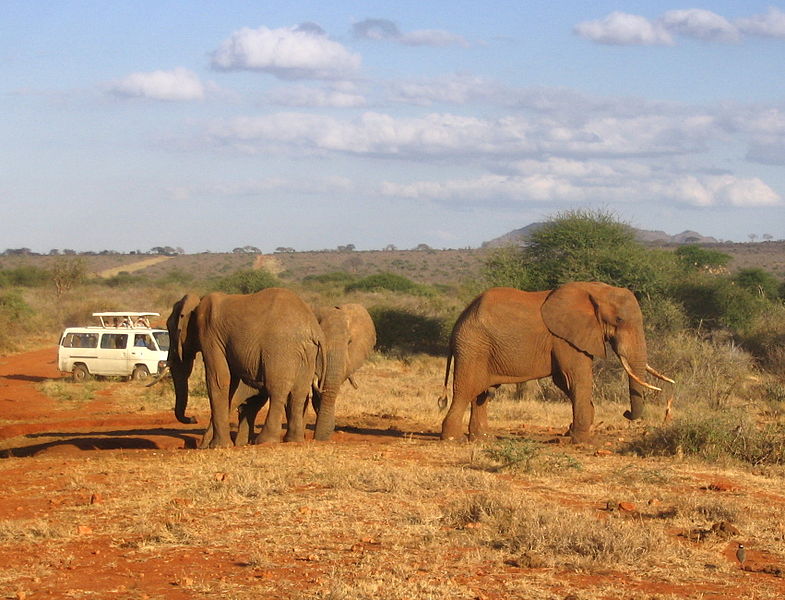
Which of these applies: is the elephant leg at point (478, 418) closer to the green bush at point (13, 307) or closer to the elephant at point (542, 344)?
the elephant at point (542, 344)

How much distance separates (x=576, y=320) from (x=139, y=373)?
15.6m

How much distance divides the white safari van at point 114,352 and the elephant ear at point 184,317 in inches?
509

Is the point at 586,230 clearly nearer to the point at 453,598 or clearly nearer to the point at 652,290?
the point at 652,290

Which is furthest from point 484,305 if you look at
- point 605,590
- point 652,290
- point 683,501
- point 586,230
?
point 586,230

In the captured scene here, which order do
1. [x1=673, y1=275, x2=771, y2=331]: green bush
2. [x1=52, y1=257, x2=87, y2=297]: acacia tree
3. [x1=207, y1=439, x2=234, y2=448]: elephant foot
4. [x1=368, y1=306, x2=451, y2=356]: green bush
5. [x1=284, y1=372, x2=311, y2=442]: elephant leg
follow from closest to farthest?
[x1=207, y1=439, x2=234, y2=448]: elephant foot
[x1=284, y1=372, x2=311, y2=442]: elephant leg
[x1=673, y1=275, x2=771, y2=331]: green bush
[x1=368, y1=306, x2=451, y2=356]: green bush
[x1=52, y1=257, x2=87, y2=297]: acacia tree

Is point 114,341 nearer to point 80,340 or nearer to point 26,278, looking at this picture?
point 80,340

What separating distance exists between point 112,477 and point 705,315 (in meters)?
23.5

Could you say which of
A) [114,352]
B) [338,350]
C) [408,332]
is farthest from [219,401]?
[408,332]

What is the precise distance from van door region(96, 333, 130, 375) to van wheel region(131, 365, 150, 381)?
0.65ft

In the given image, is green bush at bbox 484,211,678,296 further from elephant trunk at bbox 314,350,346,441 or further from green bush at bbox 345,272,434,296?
green bush at bbox 345,272,434,296

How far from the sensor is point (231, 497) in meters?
10.5

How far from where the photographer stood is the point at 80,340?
1140 inches

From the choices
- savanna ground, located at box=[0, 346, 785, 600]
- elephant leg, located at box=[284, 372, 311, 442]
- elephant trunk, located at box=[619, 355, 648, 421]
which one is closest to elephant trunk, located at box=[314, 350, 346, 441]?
savanna ground, located at box=[0, 346, 785, 600]

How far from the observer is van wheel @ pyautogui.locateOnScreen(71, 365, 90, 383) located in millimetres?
28672
